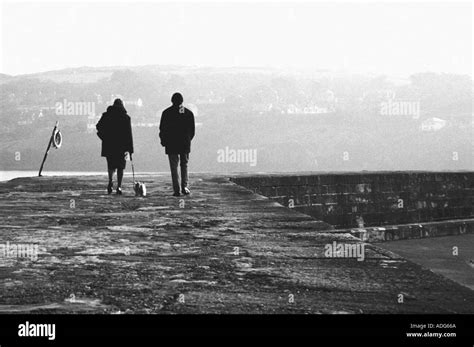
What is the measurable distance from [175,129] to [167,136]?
0.18 m

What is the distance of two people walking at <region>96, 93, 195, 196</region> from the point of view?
34.3ft

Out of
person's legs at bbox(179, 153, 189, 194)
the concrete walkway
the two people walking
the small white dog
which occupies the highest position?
the two people walking

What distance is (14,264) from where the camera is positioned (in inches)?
182

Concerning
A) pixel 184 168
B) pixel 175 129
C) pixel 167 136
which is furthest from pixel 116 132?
pixel 184 168

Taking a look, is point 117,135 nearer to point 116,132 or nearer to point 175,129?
point 116,132

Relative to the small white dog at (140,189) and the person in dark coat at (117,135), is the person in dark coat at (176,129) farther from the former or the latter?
the person in dark coat at (117,135)

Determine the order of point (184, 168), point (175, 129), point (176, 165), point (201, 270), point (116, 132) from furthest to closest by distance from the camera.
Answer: point (116, 132)
point (184, 168)
point (176, 165)
point (175, 129)
point (201, 270)

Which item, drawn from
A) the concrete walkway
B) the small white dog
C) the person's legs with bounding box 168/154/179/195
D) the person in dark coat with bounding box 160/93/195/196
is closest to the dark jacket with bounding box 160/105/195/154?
the person in dark coat with bounding box 160/93/195/196

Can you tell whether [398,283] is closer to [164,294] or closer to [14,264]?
[164,294]

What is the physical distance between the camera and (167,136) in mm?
10492

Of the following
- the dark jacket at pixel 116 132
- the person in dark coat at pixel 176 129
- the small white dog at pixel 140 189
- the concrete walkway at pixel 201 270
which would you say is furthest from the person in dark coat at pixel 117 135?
the concrete walkway at pixel 201 270

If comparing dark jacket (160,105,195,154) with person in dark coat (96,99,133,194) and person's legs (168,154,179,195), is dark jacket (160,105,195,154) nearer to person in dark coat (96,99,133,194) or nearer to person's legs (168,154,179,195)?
person's legs (168,154,179,195)

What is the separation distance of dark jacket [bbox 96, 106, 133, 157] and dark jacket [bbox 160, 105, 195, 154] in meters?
0.89
